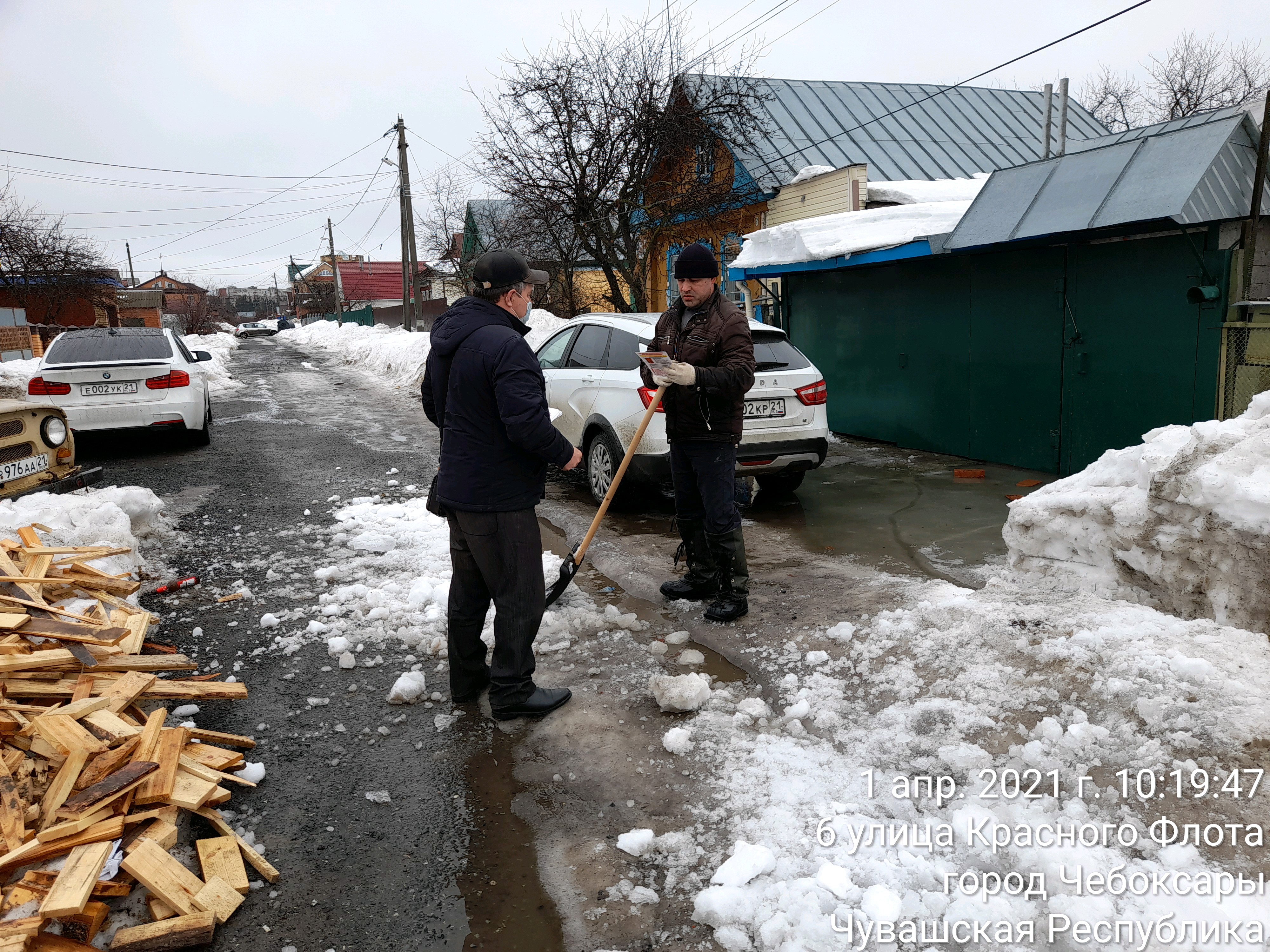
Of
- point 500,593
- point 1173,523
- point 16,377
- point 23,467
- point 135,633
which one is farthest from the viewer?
point 16,377

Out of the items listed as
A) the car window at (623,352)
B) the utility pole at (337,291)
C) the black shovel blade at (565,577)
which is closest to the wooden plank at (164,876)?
the black shovel blade at (565,577)

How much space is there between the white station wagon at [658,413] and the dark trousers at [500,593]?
113 inches

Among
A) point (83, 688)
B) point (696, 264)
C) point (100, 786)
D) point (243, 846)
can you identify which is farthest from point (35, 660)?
point (696, 264)

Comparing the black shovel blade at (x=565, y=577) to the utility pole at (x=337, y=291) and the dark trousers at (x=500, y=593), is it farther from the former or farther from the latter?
the utility pole at (x=337, y=291)

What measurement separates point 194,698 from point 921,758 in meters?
3.08

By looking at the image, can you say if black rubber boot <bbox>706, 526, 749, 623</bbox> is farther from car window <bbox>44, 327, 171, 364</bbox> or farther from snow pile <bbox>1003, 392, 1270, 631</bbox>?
car window <bbox>44, 327, 171, 364</bbox>

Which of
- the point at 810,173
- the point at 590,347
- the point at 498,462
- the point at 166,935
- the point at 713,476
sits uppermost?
the point at 810,173

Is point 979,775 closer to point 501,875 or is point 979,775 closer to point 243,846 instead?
point 501,875

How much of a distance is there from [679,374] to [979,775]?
2251mm

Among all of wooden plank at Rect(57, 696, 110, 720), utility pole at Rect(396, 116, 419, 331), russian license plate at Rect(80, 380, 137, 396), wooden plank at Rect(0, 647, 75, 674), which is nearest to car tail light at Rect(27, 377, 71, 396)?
russian license plate at Rect(80, 380, 137, 396)

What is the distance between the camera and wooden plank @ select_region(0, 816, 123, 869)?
2.51 m

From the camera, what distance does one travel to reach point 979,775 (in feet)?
9.85

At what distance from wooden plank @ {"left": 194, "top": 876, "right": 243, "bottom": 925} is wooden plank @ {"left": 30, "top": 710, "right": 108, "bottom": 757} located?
760 mm

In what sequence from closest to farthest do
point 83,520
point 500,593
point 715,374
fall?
point 500,593 < point 715,374 < point 83,520
